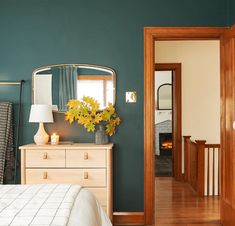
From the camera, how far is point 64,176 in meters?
3.31

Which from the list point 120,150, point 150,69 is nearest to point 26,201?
point 120,150

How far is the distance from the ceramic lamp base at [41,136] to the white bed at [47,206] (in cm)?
129

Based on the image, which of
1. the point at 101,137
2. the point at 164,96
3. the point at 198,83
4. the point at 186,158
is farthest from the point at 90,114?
the point at 164,96

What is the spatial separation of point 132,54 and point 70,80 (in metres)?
0.78

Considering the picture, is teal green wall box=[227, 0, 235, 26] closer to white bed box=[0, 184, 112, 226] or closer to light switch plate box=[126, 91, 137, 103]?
light switch plate box=[126, 91, 137, 103]

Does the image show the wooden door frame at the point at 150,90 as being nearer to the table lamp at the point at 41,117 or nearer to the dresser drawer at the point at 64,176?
the dresser drawer at the point at 64,176

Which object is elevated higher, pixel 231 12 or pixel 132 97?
pixel 231 12

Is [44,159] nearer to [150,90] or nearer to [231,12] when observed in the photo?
[150,90]

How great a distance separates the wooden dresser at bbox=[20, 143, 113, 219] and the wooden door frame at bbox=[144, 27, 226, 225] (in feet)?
1.76

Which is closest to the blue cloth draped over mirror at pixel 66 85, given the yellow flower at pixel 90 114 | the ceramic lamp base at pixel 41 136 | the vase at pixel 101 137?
the yellow flower at pixel 90 114

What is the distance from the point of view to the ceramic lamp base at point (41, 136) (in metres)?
3.50

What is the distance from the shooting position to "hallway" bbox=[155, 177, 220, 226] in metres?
3.72

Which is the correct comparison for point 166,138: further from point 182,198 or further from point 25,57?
point 25,57

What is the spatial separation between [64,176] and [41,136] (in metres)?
0.53
